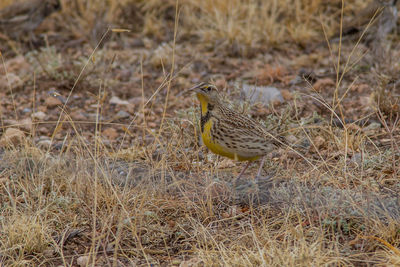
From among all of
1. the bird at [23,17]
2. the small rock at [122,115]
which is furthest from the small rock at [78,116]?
the bird at [23,17]

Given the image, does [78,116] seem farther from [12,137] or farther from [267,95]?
[267,95]

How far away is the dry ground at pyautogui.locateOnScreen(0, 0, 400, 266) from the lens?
12.9 feet

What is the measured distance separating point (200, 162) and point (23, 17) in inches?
197

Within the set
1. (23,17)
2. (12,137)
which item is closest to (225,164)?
(12,137)

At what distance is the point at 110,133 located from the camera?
21.5 feet

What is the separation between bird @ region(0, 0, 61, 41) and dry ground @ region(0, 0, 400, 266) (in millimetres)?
194

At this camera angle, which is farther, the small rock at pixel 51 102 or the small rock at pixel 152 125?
the small rock at pixel 51 102

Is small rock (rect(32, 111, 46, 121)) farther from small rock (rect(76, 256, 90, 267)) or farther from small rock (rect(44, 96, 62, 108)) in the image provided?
small rock (rect(76, 256, 90, 267))

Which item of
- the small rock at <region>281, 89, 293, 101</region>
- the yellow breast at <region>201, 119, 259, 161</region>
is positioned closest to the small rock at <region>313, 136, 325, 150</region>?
the yellow breast at <region>201, 119, 259, 161</region>

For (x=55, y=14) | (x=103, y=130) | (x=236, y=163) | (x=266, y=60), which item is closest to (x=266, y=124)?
(x=236, y=163)

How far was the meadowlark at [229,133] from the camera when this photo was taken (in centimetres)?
477

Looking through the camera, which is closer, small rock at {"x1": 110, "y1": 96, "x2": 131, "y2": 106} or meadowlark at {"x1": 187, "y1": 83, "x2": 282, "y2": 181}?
meadowlark at {"x1": 187, "y1": 83, "x2": 282, "y2": 181}

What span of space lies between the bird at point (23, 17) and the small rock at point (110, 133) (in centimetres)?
337

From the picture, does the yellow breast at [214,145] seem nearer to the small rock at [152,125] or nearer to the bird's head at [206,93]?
the bird's head at [206,93]
